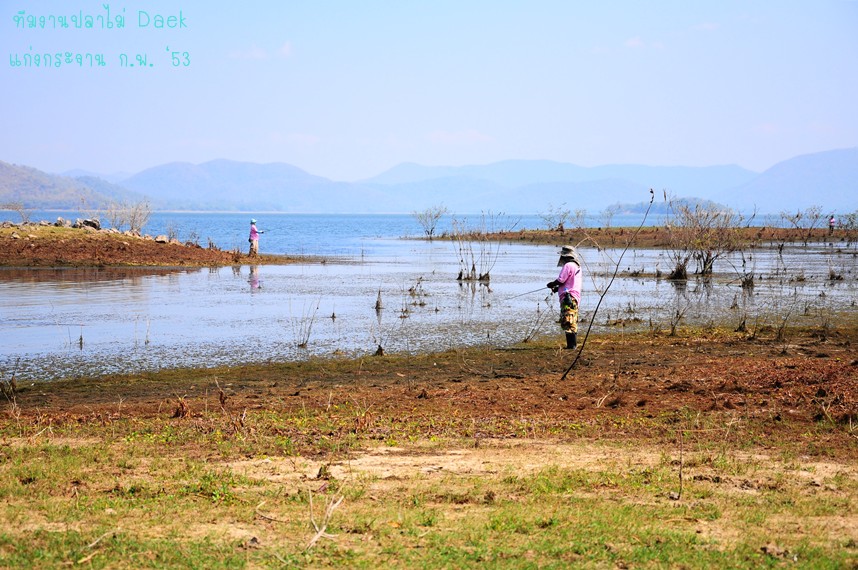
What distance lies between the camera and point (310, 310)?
74.3 ft

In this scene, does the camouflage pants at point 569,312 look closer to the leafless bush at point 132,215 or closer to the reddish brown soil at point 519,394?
the reddish brown soil at point 519,394

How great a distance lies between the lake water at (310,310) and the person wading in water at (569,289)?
896 mm

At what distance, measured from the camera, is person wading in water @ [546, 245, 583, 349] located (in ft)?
51.4

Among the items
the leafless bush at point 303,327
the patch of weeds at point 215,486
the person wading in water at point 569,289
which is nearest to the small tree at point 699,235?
the leafless bush at point 303,327

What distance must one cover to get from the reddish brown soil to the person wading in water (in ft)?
1.77

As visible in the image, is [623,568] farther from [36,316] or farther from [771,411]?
[36,316]

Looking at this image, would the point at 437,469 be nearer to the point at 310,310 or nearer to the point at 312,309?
the point at 310,310

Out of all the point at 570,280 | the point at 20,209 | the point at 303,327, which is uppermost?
the point at 20,209

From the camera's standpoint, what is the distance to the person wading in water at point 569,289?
15.7 metres

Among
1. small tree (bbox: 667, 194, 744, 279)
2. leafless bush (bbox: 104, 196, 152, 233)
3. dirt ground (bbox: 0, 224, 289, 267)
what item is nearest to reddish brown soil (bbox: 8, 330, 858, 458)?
small tree (bbox: 667, 194, 744, 279)

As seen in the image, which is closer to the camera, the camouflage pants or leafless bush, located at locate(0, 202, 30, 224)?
the camouflage pants

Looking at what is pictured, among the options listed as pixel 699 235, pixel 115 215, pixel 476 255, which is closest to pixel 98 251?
pixel 115 215

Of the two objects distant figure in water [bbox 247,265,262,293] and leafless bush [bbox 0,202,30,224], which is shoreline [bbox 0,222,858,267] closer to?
distant figure in water [bbox 247,265,262,293]

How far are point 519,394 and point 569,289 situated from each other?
4458mm
